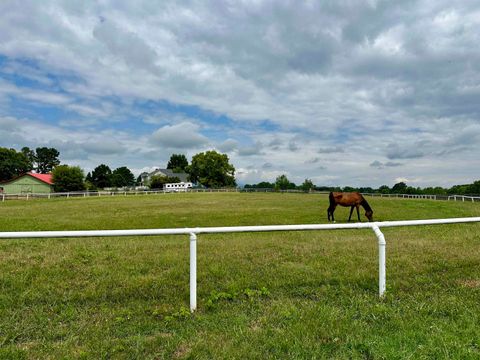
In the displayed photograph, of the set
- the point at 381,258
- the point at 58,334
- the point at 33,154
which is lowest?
the point at 58,334

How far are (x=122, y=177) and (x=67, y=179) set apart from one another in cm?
4229

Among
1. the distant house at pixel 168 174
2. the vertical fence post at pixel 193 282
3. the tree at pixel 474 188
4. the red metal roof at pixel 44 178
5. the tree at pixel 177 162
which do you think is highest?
the tree at pixel 177 162

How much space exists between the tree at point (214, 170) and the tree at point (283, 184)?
14666 millimetres

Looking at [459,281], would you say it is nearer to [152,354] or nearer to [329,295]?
[329,295]

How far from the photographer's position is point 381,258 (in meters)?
5.14

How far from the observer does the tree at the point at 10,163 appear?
90.9 metres

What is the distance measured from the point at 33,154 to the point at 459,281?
136314 mm

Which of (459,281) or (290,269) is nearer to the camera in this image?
(459,281)

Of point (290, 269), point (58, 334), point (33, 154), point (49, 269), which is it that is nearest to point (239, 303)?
point (290, 269)

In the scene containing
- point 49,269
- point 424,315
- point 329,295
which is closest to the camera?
point 424,315

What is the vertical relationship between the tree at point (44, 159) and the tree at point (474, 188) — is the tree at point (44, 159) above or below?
above

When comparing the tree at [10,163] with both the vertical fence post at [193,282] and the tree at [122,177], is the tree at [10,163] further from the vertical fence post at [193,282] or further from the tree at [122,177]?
the vertical fence post at [193,282]

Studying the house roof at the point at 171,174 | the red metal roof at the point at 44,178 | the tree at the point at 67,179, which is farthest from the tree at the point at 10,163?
the house roof at the point at 171,174

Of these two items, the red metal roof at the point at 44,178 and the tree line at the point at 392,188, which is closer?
the tree line at the point at 392,188
